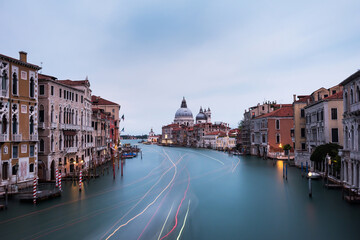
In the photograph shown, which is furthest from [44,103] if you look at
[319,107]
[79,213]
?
[319,107]

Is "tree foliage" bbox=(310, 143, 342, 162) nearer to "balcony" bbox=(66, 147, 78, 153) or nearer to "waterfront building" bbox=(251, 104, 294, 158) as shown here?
"balcony" bbox=(66, 147, 78, 153)

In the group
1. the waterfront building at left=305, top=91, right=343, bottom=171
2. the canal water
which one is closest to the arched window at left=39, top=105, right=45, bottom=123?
the canal water

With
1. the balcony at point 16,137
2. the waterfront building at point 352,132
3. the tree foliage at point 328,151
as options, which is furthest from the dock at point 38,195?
the tree foliage at point 328,151

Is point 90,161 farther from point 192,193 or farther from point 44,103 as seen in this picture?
point 192,193

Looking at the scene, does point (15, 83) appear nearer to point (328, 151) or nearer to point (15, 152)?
point (15, 152)

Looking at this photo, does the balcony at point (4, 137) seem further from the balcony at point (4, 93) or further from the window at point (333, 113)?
the window at point (333, 113)
